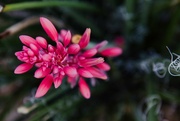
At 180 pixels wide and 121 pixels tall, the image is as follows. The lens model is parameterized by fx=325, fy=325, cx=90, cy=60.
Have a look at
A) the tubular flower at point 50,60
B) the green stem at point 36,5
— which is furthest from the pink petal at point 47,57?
the green stem at point 36,5

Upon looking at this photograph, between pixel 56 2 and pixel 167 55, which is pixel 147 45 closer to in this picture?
Answer: pixel 167 55

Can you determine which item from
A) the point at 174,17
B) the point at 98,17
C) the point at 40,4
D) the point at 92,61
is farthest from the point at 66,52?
the point at 98,17

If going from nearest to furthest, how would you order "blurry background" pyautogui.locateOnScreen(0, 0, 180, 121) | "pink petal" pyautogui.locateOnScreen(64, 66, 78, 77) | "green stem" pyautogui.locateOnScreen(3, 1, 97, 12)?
"pink petal" pyautogui.locateOnScreen(64, 66, 78, 77), "green stem" pyautogui.locateOnScreen(3, 1, 97, 12), "blurry background" pyautogui.locateOnScreen(0, 0, 180, 121)

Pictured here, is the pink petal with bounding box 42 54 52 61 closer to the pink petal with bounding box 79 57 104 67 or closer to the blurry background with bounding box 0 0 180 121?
the pink petal with bounding box 79 57 104 67

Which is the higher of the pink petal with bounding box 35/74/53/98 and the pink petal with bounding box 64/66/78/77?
the pink petal with bounding box 64/66/78/77


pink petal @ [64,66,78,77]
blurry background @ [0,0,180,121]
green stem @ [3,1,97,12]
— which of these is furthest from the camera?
blurry background @ [0,0,180,121]

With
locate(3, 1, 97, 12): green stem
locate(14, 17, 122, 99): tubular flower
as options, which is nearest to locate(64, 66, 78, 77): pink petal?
locate(14, 17, 122, 99): tubular flower

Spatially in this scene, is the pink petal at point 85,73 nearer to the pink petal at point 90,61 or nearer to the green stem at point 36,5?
the pink petal at point 90,61
